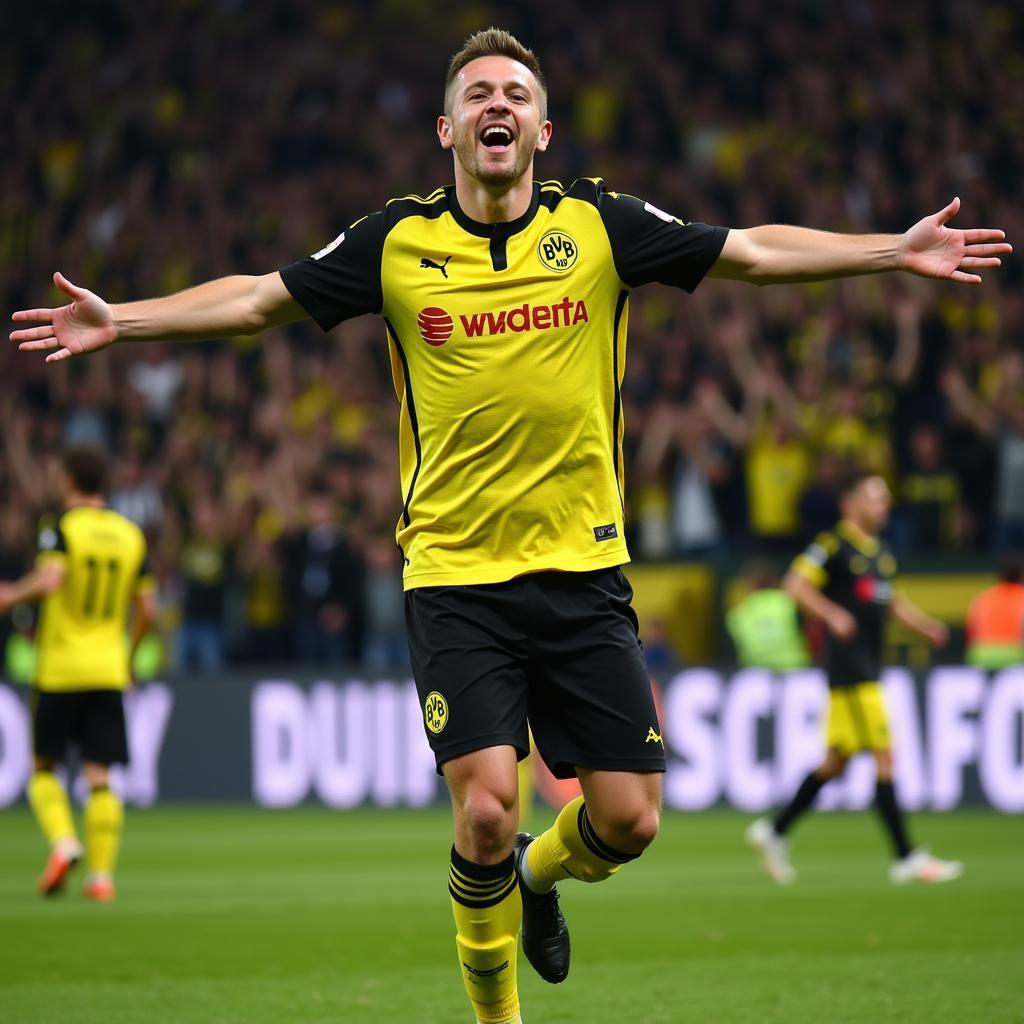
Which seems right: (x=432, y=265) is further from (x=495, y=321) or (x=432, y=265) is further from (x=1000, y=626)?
(x=1000, y=626)

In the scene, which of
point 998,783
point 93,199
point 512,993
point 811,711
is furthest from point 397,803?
point 512,993

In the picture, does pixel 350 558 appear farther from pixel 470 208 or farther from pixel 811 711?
pixel 470 208

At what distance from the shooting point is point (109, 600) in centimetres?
1113

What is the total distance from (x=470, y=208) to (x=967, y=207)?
14242mm

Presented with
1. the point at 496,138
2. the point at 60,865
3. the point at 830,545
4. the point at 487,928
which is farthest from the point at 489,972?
the point at 830,545

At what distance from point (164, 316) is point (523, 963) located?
4026 mm

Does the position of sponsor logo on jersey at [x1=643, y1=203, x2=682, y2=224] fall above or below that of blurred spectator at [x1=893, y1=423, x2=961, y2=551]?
above

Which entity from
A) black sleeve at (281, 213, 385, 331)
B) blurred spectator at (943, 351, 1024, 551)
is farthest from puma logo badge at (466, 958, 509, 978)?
blurred spectator at (943, 351, 1024, 551)

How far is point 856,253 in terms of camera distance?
210 inches

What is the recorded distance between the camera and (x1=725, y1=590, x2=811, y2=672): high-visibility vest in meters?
16.9

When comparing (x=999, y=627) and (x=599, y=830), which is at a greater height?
(x=599, y=830)

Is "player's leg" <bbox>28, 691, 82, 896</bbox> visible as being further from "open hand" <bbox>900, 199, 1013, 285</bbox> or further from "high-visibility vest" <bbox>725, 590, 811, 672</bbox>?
"high-visibility vest" <bbox>725, 590, 811, 672</bbox>

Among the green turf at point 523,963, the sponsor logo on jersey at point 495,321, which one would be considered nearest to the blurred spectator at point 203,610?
the green turf at point 523,963

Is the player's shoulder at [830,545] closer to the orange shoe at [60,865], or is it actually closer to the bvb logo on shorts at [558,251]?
the orange shoe at [60,865]
